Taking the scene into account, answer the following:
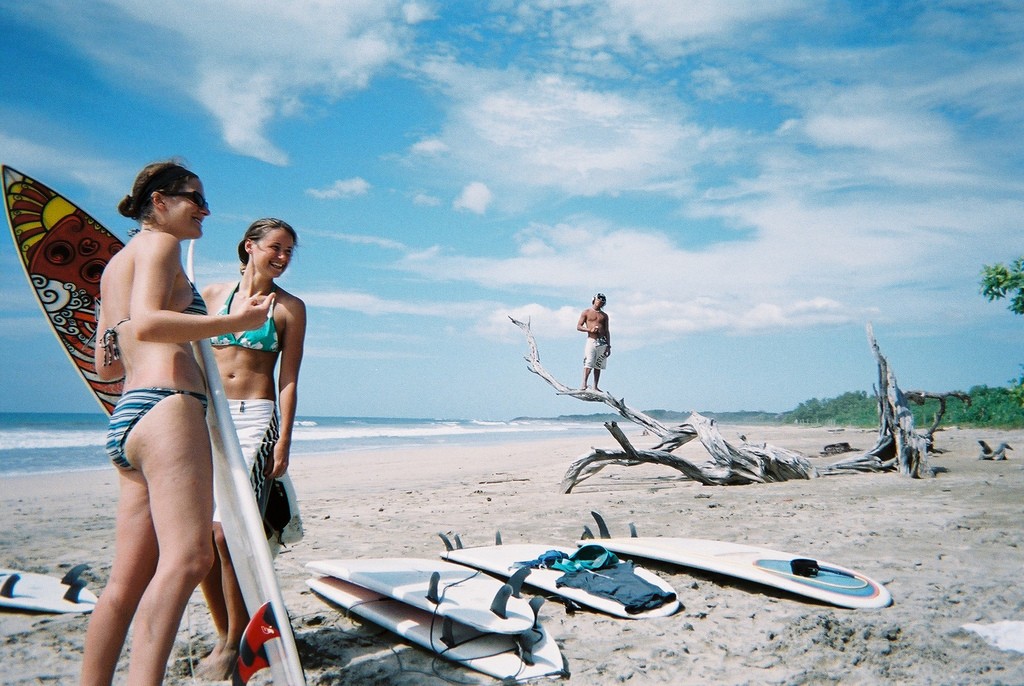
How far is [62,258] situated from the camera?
2.78m

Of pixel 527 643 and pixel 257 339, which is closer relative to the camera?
pixel 257 339

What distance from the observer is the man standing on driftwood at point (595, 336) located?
1051cm

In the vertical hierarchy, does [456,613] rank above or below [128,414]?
below

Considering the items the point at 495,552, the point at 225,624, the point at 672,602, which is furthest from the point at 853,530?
the point at 225,624

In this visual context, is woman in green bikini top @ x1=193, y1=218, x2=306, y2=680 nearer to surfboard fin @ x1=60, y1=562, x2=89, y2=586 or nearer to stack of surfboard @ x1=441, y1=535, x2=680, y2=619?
surfboard fin @ x1=60, y1=562, x2=89, y2=586

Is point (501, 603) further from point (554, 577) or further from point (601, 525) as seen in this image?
point (601, 525)

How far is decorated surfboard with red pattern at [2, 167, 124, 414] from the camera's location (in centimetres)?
275

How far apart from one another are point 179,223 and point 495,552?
297cm

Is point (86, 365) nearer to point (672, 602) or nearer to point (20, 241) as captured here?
point (20, 241)

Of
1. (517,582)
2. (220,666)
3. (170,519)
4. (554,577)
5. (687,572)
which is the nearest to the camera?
(170,519)

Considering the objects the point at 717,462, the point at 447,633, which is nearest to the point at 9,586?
the point at 447,633

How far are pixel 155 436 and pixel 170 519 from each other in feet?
0.73

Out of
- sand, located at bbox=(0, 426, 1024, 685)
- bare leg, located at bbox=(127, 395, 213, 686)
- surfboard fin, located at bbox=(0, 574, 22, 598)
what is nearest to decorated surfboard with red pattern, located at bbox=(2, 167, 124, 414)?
bare leg, located at bbox=(127, 395, 213, 686)

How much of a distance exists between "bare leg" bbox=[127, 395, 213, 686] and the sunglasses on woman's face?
25.2 inches
